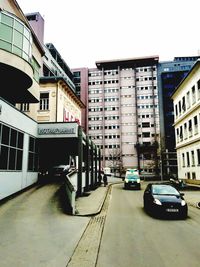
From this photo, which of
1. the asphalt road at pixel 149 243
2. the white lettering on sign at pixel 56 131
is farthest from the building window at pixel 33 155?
the asphalt road at pixel 149 243

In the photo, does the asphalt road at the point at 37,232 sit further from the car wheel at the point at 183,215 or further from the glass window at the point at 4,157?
the car wheel at the point at 183,215

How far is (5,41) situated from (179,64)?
264 ft

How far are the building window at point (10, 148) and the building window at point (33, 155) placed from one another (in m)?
1.82

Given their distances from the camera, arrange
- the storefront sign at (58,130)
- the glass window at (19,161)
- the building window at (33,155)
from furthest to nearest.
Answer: the storefront sign at (58,130) < the building window at (33,155) < the glass window at (19,161)

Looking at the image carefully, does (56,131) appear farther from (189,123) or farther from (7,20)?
(189,123)

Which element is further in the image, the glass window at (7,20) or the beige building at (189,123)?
the beige building at (189,123)

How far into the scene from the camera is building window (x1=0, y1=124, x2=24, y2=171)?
14461 millimetres

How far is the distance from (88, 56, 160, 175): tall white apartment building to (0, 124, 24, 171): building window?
2384 inches

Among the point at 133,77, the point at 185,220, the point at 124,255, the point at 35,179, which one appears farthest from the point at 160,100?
the point at 124,255

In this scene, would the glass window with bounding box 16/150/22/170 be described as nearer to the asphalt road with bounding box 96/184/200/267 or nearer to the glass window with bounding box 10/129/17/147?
the glass window with bounding box 10/129/17/147

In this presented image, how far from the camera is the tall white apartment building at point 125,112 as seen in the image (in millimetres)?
79356

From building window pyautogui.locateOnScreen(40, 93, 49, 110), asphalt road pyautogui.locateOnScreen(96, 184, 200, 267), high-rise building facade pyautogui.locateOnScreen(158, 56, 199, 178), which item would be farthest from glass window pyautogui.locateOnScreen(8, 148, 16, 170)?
high-rise building facade pyautogui.locateOnScreen(158, 56, 199, 178)

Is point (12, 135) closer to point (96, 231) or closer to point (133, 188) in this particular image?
point (96, 231)

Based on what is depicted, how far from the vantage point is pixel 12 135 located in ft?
51.8
